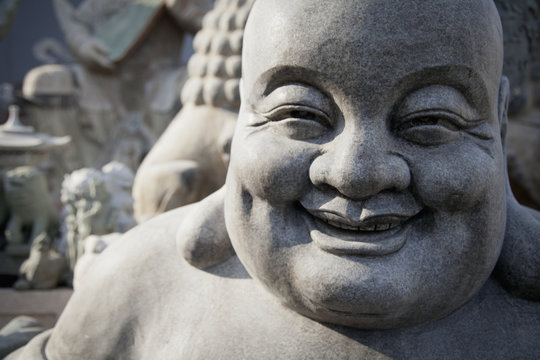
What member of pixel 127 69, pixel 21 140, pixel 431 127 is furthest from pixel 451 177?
pixel 127 69

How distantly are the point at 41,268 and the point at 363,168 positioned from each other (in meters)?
3.60

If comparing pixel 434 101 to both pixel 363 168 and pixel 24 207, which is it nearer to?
pixel 363 168

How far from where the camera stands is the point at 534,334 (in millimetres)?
1498

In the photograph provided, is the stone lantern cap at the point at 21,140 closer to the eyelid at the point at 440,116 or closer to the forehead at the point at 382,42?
the forehead at the point at 382,42

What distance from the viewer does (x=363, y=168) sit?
127 cm

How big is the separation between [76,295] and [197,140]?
226 cm

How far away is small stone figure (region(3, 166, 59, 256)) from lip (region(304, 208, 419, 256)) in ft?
13.5

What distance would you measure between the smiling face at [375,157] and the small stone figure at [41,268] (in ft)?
10.7

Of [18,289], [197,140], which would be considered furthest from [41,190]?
[197,140]

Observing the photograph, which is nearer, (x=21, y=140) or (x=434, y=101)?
(x=434, y=101)

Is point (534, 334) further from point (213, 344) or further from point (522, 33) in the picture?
point (522, 33)

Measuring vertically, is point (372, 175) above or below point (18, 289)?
above

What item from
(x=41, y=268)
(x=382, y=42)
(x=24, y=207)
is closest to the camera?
(x=382, y=42)

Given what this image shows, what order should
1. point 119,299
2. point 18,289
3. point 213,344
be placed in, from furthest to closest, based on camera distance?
point 18,289 < point 119,299 < point 213,344
